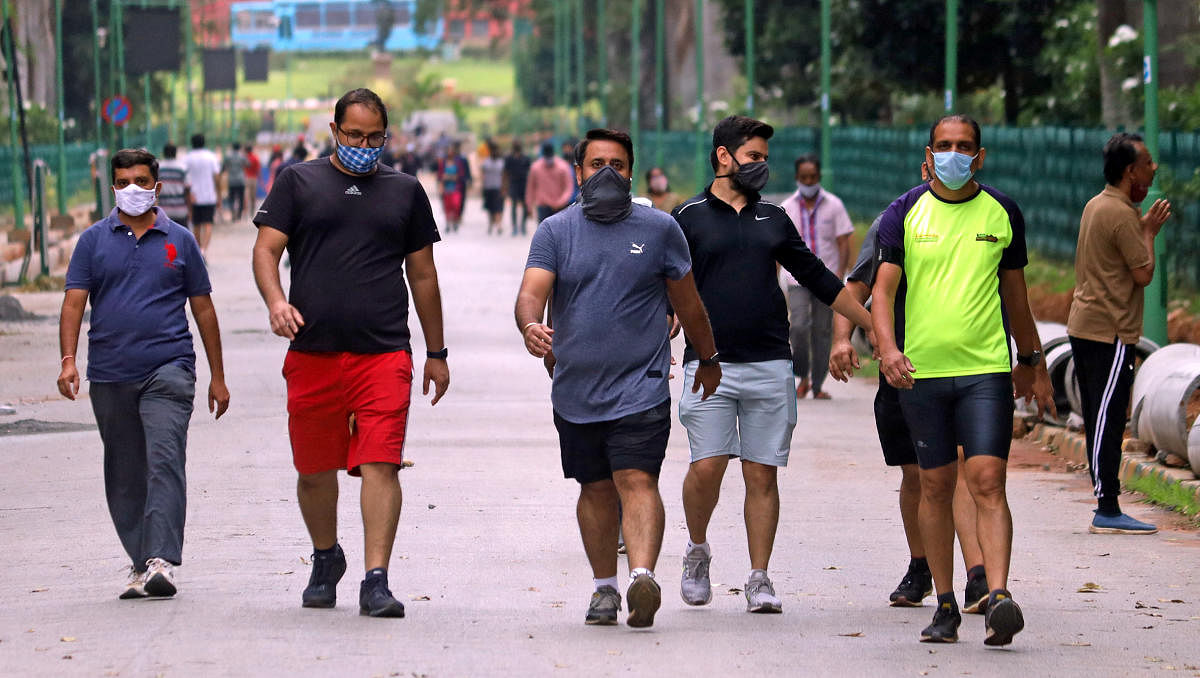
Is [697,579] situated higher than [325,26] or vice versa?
[325,26]

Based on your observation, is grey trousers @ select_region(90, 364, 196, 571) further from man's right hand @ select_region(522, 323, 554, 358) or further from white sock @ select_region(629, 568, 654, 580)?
white sock @ select_region(629, 568, 654, 580)

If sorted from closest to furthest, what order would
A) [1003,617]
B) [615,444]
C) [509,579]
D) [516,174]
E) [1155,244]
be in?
[1003,617] → [615,444] → [509,579] → [1155,244] → [516,174]

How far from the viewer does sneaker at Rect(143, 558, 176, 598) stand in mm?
8086

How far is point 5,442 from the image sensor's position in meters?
13.5

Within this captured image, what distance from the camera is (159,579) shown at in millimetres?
8086

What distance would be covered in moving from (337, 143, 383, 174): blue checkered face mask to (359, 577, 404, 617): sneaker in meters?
1.47

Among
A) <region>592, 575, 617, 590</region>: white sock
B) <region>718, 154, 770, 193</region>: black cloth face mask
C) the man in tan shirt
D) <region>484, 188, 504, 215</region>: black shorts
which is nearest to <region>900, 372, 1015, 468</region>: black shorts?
<region>718, 154, 770, 193</region>: black cloth face mask

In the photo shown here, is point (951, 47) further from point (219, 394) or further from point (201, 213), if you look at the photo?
point (219, 394)

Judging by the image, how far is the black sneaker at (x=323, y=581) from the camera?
7.93m

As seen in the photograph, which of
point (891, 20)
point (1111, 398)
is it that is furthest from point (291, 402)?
point (891, 20)

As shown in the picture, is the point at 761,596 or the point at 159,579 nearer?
the point at 761,596

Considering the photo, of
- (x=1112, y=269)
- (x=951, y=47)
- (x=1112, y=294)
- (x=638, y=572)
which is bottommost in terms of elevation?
(x=638, y=572)

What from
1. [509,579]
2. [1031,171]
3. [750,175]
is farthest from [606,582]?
[1031,171]

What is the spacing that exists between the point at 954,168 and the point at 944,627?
157cm
